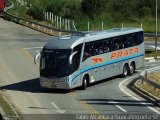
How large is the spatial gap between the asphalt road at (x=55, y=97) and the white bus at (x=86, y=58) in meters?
0.60

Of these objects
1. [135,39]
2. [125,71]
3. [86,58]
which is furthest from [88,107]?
[135,39]

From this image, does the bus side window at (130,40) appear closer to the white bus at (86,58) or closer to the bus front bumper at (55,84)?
the white bus at (86,58)

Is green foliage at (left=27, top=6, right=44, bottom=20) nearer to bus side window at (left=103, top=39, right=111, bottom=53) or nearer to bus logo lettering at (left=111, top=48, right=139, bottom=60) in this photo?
bus logo lettering at (left=111, top=48, right=139, bottom=60)

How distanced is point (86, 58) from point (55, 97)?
3.22 metres

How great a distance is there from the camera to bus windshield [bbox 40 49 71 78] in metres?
26.8

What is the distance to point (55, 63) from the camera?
27031mm

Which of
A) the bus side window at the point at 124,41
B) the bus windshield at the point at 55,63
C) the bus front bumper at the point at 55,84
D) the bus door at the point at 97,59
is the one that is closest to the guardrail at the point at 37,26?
the bus side window at the point at 124,41

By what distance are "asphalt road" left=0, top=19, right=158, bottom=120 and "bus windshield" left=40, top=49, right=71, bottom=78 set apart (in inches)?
39.2

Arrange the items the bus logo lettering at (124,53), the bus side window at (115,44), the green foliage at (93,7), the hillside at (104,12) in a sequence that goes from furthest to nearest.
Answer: the green foliage at (93,7) → the hillside at (104,12) → the bus side window at (115,44) → the bus logo lettering at (124,53)

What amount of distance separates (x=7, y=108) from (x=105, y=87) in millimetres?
7678

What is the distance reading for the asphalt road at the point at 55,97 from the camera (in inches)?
869

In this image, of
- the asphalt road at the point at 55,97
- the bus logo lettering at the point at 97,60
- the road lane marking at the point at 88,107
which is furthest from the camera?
the bus logo lettering at the point at 97,60

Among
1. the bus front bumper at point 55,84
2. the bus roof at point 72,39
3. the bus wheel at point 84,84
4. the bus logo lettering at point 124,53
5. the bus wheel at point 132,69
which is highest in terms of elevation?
the bus roof at point 72,39

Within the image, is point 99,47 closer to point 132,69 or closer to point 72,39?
point 72,39
